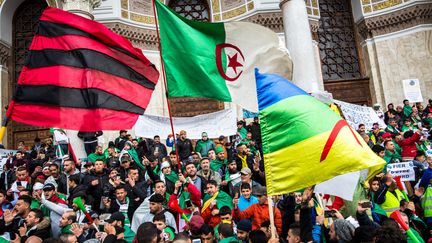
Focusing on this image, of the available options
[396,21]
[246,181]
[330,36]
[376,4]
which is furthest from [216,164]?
[376,4]

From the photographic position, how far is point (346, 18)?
19375 mm

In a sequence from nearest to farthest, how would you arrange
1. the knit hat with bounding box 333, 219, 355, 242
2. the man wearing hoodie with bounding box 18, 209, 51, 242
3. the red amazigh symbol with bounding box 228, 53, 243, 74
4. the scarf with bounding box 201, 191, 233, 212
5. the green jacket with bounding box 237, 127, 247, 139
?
→ 1. the knit hat with bounding box 333, 219, 355, 242
2. the man wearing hoodie with bounding box 18, 209, 51, 242
3. the red amazigh symbol with bounding box 228, 53, 243, 74
4. the scarf with bounding box 201, 191, 233, 212
5. the green jacket with bounding box 237, 127, 247, 139

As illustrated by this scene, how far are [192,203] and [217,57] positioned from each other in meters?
2.61

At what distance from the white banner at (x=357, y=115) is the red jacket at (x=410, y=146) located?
1.53 meters

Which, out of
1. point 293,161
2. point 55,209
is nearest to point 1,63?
point 55,209

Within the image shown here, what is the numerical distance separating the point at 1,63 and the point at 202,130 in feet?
30.7

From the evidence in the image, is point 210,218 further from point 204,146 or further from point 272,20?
point 272,20

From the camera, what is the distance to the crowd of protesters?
523 cm

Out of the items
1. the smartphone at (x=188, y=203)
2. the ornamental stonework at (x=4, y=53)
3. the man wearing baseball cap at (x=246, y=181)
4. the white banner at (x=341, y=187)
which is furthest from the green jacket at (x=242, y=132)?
the ornamental stonework at (x=4, y=53)

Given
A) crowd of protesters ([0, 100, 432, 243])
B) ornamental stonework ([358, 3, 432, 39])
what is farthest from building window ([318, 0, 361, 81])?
crowd of protesters ([0, 100, 432, 243])

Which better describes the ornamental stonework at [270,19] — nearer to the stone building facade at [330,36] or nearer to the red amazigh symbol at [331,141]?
the stone building facade at [330,36]

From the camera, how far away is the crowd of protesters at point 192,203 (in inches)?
206

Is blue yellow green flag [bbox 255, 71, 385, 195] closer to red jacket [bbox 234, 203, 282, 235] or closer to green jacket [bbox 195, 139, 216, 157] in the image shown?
red jacket [bbox 234, 203, 282, 235]

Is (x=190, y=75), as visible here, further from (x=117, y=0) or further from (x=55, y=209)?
(x=117, y=0)
